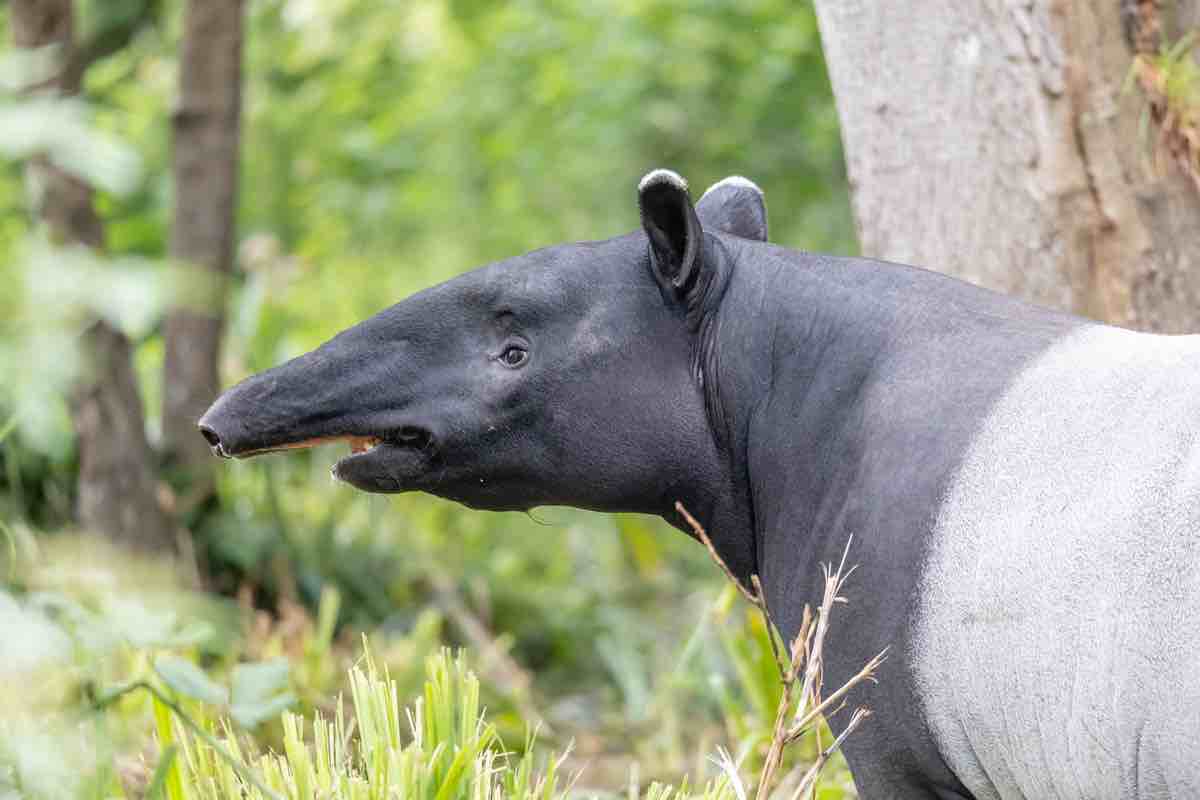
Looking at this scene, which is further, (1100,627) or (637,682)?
(637,682)

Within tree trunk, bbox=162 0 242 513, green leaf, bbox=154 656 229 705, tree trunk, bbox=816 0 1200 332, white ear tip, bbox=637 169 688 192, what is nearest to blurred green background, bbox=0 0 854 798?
tree trunk, bbox=162 0 242 513

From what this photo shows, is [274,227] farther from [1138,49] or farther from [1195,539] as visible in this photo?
[1195,539]

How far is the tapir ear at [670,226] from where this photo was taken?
2.66 meters

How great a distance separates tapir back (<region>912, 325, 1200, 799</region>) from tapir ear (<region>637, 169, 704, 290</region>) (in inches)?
26.0

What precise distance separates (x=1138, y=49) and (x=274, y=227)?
663 centimetres

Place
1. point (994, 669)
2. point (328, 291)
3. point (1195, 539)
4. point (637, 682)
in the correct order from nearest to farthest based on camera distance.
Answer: point (1195, 539)
point (994, 669)
point (637, 682)
point (328, 291)

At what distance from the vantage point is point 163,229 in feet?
26.1

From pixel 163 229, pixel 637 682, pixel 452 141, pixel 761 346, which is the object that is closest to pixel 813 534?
pixel 761 346

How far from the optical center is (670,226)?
9.08 ft

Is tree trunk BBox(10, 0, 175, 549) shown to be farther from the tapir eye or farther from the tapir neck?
the tapir neck

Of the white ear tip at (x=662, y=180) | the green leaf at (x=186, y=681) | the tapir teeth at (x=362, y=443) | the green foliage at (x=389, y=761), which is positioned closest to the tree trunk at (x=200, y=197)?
the green leaf at (x=186, y=681)

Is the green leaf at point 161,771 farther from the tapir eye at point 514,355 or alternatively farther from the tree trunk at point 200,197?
the tree trunk at point 200,197

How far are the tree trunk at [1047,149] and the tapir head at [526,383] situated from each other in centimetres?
125

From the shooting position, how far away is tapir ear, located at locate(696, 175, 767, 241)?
315 cm
